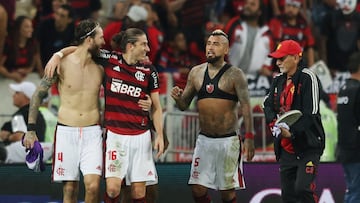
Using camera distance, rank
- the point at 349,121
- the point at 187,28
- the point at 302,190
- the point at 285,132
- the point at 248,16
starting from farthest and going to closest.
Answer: the point at 187,28 < the point at 248,16 < the point at 349,121 < the point at 302,190 < the point at 285,132

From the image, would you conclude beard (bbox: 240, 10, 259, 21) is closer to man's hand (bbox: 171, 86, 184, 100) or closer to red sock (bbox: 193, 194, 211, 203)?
man's hand (bbox: 171, 86, 184, 100)

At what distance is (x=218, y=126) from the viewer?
13750 millimetres

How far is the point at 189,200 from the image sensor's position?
14.9 metres

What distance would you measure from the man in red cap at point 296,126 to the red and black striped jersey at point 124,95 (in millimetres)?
1535

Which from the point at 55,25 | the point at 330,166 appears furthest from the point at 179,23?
the point at 330,166

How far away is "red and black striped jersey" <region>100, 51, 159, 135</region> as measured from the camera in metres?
13.1

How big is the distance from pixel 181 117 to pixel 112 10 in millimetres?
2976

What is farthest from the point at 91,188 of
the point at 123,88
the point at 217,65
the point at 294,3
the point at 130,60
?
the point at 294,3

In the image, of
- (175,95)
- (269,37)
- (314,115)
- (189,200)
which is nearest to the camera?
(314,115)

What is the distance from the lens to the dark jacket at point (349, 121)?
47.8 ft

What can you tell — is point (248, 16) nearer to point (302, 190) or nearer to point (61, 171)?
point (302, 190)

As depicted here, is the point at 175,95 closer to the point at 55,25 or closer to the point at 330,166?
the point at 330,166

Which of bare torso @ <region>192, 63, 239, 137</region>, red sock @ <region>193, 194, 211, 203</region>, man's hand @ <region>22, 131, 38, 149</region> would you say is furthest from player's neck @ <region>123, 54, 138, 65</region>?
red sock @ <region>193, 194, 211, 203</region>

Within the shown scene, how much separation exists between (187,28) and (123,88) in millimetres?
6489
